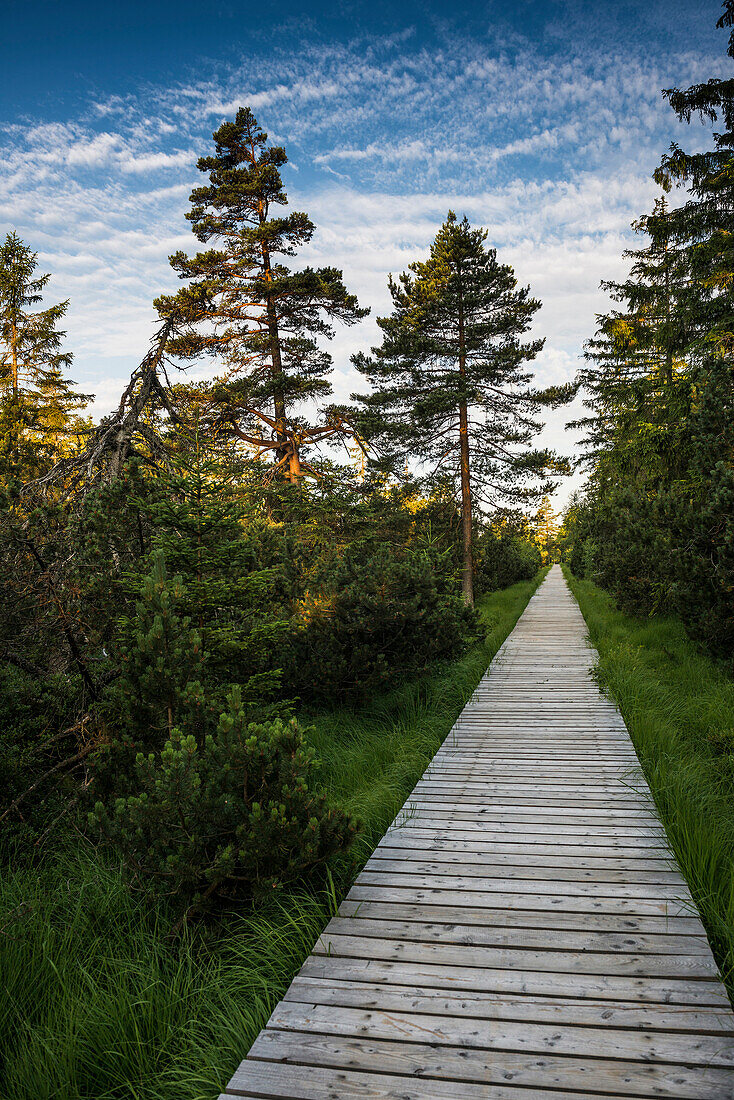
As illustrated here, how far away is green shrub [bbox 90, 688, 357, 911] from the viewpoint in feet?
7.54

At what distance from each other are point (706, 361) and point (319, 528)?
638 centimetres

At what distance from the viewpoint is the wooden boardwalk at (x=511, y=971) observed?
1640mm

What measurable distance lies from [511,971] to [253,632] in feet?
8.81

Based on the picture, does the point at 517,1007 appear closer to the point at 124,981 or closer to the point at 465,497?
the point at 124,981

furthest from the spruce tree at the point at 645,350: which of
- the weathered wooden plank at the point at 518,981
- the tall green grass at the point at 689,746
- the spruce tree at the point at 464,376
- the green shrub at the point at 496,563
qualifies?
the weathered wooden plank at the point at 518,981

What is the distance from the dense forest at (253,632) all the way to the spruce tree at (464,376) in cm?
12

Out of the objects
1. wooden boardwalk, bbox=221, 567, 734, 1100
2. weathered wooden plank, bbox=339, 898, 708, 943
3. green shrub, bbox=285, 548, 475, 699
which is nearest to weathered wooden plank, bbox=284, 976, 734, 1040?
wooden boardwalk, bbox=221, 567, 734, 1100

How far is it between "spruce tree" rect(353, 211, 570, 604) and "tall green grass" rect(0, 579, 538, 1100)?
1289 centimetres

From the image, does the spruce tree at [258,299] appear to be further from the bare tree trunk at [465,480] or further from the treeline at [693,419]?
the treeline at [693,419]

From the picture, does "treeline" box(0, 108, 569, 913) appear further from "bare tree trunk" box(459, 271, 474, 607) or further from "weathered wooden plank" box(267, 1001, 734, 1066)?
"weathered wooden plank" box(267, 1001, 734, 1066)

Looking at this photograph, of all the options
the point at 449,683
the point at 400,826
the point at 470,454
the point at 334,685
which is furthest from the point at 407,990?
the point at 470,454

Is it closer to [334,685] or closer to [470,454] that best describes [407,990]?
[334,685]

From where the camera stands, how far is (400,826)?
361 cm

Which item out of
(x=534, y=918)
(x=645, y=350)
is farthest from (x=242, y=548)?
(x=645, y=350)
